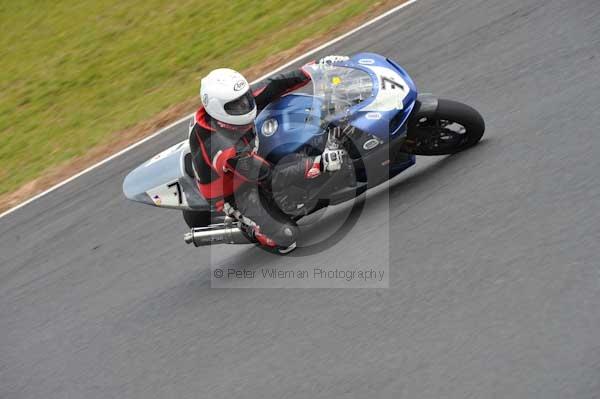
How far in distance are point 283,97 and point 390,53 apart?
3.44 metres

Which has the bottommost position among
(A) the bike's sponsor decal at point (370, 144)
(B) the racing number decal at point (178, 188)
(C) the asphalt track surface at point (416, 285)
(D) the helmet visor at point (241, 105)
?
(C) the asphalt track surface at point (416, 285)

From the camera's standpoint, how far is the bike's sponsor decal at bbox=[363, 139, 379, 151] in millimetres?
6114

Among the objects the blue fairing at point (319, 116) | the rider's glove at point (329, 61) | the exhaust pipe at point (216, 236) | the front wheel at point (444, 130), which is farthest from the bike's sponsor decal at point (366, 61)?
the exhaust pipe at point (216, 236)

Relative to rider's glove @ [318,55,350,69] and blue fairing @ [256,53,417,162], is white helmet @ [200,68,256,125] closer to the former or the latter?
blue fairing @ [256,53,417,162]

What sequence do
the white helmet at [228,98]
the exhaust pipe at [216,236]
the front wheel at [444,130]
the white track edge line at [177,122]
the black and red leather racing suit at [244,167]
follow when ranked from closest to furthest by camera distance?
the white helmet at [228,98], the black and red leather racing suit at [244,167], the front wheel at [444,130], the exhaust pipe at [216,236], the white track edge line at [177,122]

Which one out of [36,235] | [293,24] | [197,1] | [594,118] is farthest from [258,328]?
[197,1]

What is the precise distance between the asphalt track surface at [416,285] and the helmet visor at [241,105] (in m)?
1.27

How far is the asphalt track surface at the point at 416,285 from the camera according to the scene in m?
4.54

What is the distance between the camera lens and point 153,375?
18.8 feet

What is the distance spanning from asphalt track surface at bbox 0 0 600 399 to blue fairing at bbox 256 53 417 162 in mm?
645

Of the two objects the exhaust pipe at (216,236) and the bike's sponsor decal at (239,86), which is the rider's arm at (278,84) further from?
the exhaust pipe at (216,236)

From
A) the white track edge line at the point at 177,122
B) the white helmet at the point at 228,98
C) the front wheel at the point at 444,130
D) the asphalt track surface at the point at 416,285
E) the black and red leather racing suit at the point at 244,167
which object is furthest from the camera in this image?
the white track edge line at the point at 177,122

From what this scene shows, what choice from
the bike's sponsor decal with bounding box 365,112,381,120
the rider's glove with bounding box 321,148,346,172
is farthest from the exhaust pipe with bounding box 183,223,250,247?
the bike's sponsor decal with bounding box 365,112,381,120

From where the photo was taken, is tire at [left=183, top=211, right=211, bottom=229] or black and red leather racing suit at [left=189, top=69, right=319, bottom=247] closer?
black and red leather racing suit at [left=189, top=69, right=319, bottom=247]
